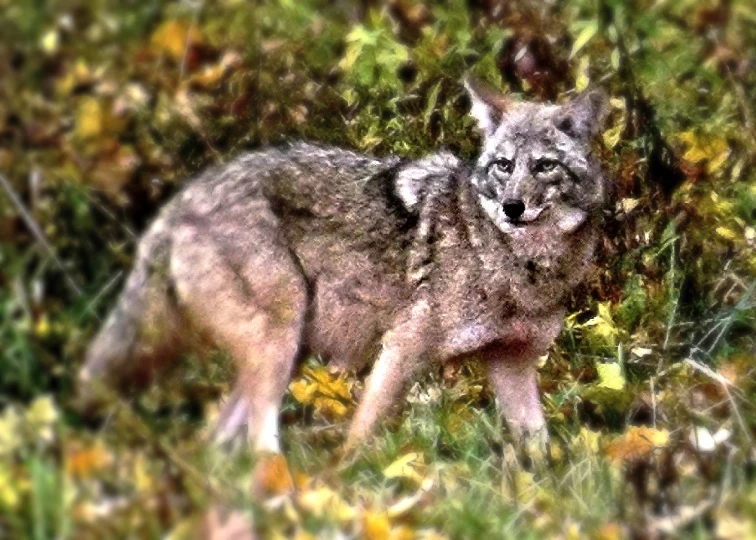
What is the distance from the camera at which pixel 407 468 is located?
502cm

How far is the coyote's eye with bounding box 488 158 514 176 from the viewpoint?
6.11 metres

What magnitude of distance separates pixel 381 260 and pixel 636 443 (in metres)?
1.55

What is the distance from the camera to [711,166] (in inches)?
274

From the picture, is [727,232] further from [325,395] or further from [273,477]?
[273,477]

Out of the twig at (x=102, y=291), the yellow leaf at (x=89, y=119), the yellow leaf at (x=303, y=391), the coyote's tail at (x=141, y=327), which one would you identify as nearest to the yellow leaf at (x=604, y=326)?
the yellow leaf at (x=303, y=391)

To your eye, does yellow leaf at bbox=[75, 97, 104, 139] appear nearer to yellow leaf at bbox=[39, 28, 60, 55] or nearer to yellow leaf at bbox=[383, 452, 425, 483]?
yellow leaf at bbox=[39, 28, 60, 55]

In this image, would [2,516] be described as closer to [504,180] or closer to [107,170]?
[107,170]

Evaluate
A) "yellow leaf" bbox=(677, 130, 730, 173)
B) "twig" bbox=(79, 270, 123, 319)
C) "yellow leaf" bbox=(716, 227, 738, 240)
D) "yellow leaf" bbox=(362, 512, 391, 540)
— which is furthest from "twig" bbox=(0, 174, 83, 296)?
"yellow leaf" bbox=(716, 227, 738, 240)

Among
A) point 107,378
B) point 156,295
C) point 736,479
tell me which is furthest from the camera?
point 156,295

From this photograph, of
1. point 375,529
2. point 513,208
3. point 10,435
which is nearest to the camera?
point 10,435

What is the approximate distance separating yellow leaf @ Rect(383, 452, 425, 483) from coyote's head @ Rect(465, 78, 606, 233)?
1381 mm

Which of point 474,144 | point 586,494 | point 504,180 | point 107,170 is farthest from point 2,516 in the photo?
point 474,144

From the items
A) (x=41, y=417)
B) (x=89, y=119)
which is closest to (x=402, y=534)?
(x=41, y=417)

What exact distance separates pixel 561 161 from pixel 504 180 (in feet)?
0.95
